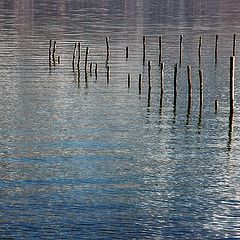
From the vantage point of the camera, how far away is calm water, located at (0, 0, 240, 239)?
31.2m

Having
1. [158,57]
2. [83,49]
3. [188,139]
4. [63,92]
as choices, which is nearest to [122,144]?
[188,139]

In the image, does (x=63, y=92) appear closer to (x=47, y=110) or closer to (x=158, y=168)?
(x=47, y=110)

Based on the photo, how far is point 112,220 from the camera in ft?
102

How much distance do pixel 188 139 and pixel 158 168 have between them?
7540mm

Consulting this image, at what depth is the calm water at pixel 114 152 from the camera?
3119 cm

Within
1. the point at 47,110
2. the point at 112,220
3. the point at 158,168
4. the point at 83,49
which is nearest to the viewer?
the point at 112,220

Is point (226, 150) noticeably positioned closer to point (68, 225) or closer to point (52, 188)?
point (52, 188)

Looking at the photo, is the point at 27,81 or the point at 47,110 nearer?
the point at 47,110

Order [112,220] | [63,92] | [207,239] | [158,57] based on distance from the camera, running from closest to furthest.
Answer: [207,239] → [112,220] → [63,92] → [158,57]

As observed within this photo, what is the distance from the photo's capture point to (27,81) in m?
67.9

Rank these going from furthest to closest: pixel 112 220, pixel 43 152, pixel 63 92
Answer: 1. pixel 63 92
2. pixel 43 152
3. pixel 112 220

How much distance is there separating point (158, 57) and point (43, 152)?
140 feet

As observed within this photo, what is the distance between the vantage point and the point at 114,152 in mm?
43281

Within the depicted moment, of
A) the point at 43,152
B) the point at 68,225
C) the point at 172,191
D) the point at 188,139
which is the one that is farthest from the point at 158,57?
the point at 68,225
